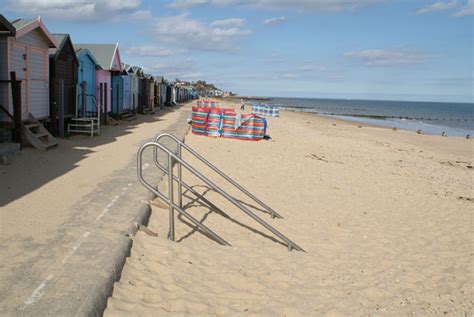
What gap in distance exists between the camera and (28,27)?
10922mm

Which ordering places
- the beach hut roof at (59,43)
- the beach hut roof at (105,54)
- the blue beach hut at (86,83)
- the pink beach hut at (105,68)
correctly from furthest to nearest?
the beach hut roof at (105,54), the pink beach hut at (105,68), the blue beach hut at (86,83), the beach hut roof at (59,43)

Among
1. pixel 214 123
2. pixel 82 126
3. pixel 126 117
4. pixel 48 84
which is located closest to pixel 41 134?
pixel 48 84

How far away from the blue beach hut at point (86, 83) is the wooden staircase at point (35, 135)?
4351 mm

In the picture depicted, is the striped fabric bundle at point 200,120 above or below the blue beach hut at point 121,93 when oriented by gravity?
below

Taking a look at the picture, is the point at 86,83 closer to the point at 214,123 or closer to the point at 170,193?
the point at 214,123

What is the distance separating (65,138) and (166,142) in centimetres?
290

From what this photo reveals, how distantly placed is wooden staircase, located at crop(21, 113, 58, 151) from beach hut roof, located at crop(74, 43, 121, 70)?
8.59 m

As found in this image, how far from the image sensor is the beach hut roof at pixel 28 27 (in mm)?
10536

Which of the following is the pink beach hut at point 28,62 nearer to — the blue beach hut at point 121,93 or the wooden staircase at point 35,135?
the wooden staircase at point 35,135

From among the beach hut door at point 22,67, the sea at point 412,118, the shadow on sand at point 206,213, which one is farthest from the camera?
the sea at point 412,118

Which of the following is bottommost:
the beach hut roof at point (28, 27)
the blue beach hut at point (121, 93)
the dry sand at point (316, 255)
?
the dry sand at point (316, 255)

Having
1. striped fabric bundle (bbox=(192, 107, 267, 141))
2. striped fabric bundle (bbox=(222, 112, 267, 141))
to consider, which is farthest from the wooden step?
striped fabric bundle (bbox=(222, 112, 267, 141))

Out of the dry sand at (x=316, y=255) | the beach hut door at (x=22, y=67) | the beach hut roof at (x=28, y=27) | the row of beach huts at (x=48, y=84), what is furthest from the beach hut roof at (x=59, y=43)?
the dry sand at (x=316, y=255)

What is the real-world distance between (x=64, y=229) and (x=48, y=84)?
364 inches
